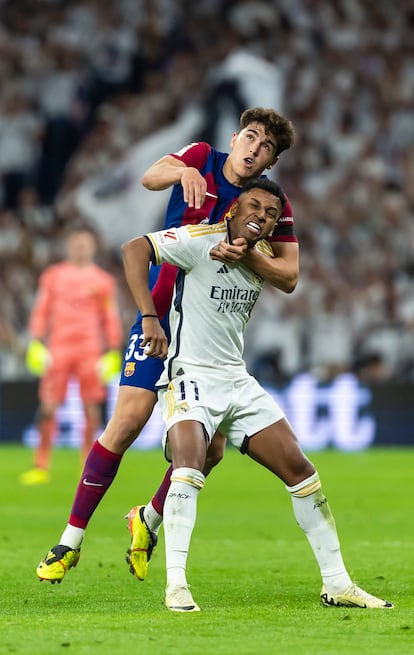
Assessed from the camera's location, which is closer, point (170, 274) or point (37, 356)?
point (170, 274)

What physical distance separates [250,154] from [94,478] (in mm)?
1756

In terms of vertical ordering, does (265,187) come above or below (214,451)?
above

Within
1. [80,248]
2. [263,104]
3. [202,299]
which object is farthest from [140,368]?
[263,104]

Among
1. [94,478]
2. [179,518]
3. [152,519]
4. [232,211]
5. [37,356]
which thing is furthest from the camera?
[37,356]

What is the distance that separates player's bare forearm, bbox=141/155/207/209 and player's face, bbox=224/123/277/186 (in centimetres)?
24

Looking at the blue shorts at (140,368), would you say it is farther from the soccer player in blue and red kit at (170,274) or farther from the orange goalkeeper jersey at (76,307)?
the orange goalkeeper jersey at (76,307)

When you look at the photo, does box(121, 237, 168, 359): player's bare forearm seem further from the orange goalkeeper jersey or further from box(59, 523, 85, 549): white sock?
the orange goalkeeper jersey

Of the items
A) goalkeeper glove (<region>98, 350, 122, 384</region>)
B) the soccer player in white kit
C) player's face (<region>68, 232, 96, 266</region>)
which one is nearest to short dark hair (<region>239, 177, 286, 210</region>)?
the soccer player in white kit

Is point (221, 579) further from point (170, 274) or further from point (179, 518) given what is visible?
point (170, 274)

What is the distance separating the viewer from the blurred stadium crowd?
739 inches

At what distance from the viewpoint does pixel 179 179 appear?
19.2 ft

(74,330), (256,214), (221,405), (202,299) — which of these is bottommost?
(74,330)

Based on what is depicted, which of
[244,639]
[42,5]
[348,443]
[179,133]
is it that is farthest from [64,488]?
[42,5]

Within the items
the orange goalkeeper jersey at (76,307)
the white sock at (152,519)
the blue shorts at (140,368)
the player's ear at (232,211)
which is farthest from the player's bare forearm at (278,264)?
the orange goalkeeper jersey at (76,307)
